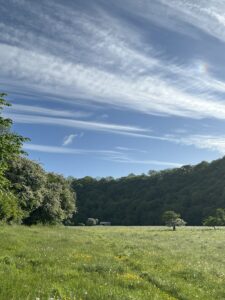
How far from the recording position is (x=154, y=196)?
16388 centimetres

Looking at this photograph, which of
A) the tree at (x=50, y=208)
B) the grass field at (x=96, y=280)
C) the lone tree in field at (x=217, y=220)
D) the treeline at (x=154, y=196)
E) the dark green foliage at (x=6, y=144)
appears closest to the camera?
the grass field at (x=96, y=280)

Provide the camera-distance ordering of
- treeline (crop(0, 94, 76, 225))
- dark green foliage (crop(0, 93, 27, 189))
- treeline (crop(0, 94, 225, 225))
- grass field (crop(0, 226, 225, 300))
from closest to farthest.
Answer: grass field (crop(0, 226, 225, 300))
dark green foliage (crop(0, 93, 27, 189))
treeline (crop(0, 94, 76, 225))
treeline (crop(0, 94, 225, 225))

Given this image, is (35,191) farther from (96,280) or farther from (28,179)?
(96,280)

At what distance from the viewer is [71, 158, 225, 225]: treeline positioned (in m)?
146

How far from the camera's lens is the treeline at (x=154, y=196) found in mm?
146250

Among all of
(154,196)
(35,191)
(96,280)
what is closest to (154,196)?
(154,196)

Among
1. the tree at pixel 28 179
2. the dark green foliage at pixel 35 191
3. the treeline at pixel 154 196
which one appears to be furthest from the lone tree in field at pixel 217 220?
the tree at pixel 28 179

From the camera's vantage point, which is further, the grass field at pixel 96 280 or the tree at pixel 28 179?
the tree at pixel 28 179

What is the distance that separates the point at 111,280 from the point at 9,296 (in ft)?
18.6

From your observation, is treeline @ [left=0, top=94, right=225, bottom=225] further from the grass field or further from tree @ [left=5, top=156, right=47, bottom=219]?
the grass field

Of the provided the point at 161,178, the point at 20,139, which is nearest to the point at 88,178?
the point at 161,178

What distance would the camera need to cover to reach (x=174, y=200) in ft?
509

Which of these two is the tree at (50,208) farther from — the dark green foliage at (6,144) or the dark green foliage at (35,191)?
the dark green foliage at (6,144)

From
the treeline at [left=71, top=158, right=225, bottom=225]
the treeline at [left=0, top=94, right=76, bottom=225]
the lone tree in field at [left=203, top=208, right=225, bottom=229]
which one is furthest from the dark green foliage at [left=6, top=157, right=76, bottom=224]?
the treeline at [left=71, top=158, right=225, bottom=225]
